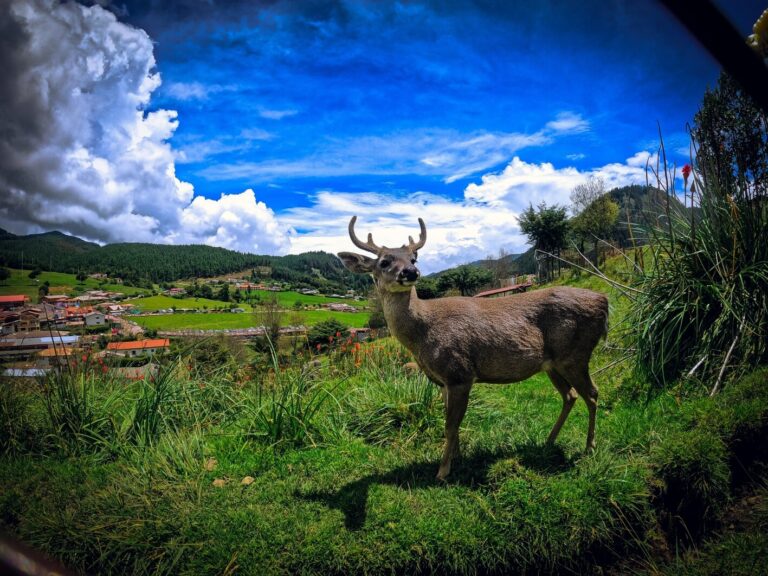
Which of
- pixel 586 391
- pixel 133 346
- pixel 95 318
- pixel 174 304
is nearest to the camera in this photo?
pixel 586 391

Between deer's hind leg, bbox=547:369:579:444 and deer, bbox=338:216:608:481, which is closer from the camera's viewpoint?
deer, bbox=338:216:608:481

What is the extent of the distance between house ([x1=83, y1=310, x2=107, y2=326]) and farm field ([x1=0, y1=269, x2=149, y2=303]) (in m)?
0.52

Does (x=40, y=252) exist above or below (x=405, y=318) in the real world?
above

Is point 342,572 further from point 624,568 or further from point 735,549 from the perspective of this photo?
point 735,549

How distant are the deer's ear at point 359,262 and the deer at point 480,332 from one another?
0.04 ft

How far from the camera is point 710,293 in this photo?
6746mm

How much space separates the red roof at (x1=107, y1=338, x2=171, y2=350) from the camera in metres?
7.97

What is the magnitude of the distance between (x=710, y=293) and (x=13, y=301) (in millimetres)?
9882

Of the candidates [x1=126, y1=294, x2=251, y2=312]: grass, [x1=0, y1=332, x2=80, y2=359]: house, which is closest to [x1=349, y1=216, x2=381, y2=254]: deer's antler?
[x1=0, y1=332, x2=80, y2=359]: house

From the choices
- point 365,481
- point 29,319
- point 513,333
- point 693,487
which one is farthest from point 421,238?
point 29,319

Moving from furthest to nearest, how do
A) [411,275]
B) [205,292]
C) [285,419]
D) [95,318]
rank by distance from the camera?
[205,292] < [95,318] < [285,419] < [411,275]

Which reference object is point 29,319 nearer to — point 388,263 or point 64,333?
point 64,333

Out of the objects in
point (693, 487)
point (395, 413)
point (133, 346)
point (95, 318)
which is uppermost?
point (95, 318)

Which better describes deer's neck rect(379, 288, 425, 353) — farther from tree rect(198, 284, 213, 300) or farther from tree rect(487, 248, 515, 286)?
tree rect(487, 248, 515, 286)
